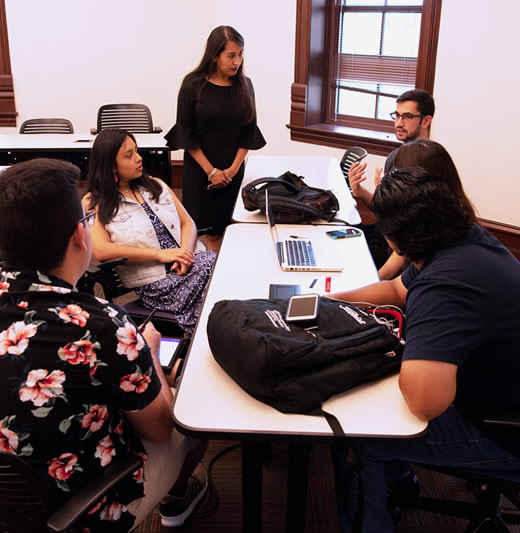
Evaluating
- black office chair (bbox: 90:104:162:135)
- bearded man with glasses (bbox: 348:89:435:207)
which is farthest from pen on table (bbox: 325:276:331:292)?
black office chair (bbox: 90:104:162:135)

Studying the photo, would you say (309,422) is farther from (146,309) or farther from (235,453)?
(146,309)

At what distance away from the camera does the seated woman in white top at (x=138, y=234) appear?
8.00 ft

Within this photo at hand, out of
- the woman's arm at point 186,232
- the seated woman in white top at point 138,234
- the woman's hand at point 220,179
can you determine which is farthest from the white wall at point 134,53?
the seated woman in white top at point 138,234

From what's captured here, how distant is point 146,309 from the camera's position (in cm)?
244

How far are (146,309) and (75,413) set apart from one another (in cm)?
120

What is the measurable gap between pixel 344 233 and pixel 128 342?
153cm

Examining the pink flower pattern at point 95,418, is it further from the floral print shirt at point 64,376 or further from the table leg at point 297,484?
the table leg at point 297,484

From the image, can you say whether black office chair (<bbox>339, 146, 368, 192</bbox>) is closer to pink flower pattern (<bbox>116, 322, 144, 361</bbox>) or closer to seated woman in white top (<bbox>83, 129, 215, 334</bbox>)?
seated woman in white top (<bbox>83, 129, 215, 334</bbox>)

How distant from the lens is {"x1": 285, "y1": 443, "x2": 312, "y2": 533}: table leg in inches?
58.9

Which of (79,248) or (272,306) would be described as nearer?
(79,248)

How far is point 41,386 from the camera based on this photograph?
3.97 ft

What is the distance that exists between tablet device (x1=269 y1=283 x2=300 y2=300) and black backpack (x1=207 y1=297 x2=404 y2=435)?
1.17 feet

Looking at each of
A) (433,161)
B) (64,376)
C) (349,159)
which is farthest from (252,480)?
(349,159)

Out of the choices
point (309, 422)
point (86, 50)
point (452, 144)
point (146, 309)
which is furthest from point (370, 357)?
point (86, 50)
